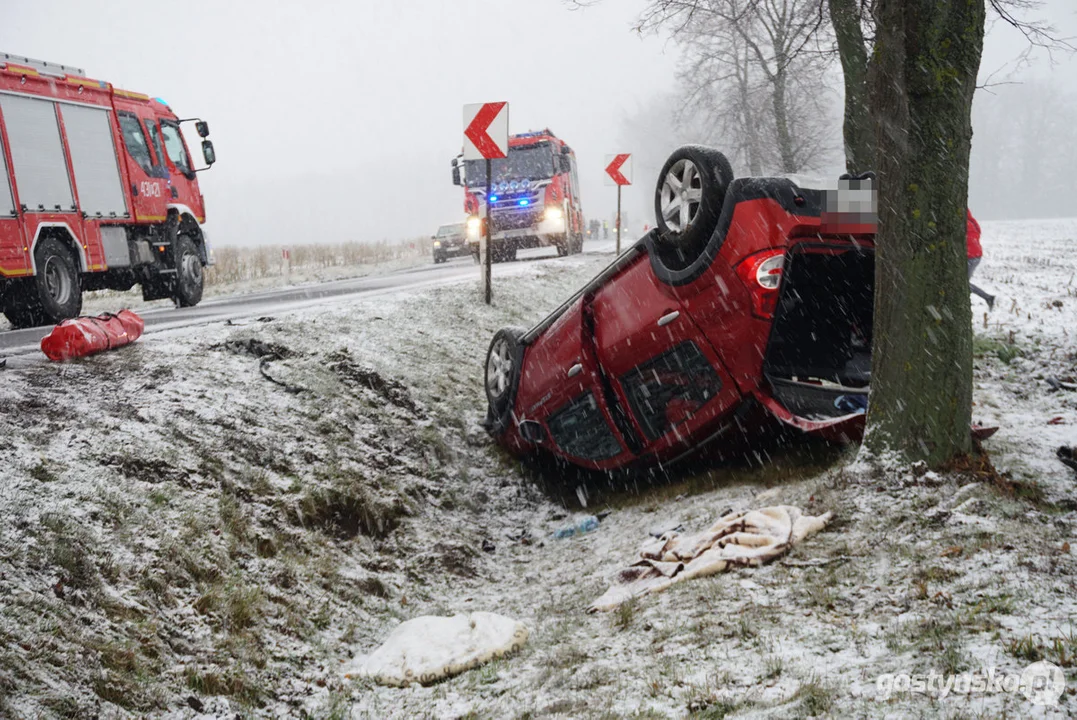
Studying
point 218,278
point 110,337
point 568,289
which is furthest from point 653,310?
point 218,278

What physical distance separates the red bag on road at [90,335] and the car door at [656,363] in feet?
12.3

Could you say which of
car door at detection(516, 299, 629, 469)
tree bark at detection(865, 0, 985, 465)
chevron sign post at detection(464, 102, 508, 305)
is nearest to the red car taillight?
tree bark at detection(865, 0, 985, 465)

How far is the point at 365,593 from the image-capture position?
4.95 metres

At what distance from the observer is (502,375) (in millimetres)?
7887

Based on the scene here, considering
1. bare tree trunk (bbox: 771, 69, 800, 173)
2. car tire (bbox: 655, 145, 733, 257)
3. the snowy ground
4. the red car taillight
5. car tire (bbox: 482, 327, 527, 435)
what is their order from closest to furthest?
the snowy ground → the red car taillight → car tire (bbox: 655, 145, 733, 257) → car tire (bbox: 482, 327, 527, 435) → bare tree trunk (bbox: 771, 69, 800, 173)

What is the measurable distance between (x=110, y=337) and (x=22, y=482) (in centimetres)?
288

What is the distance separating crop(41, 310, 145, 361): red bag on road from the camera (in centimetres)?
643

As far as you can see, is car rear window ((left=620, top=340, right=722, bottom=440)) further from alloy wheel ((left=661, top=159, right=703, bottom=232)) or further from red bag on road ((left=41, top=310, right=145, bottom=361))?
red bag on road ((left=41, top=310, right=145, bottom=361))

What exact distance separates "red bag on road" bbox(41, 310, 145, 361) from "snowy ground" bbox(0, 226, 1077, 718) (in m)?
0.17

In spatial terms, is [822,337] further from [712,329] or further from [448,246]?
[448,246]

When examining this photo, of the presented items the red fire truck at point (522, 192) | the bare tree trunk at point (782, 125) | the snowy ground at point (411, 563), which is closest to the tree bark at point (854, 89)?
the snowy ground at point (411, 563)

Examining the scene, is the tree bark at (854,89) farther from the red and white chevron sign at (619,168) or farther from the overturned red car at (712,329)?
the red and white chevron sign at (619,168)

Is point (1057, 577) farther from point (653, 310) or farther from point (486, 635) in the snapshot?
point (653, 310)

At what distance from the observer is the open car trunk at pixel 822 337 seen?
514 cm
